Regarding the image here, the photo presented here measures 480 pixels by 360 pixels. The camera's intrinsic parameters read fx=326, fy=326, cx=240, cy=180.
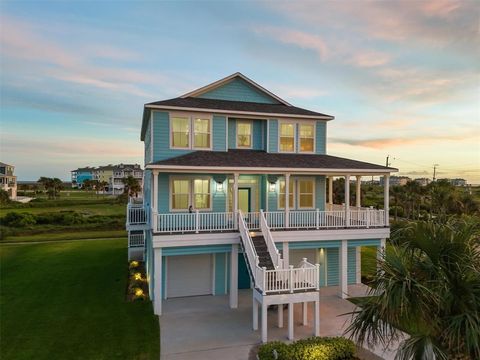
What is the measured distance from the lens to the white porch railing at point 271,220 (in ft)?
45.1

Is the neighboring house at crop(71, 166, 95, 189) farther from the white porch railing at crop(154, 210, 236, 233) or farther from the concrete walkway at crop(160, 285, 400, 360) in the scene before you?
the concrete walkway at crop(160, 285, 400, 360)

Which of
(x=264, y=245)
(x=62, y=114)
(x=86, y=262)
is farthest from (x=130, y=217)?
(x=62, y=114)

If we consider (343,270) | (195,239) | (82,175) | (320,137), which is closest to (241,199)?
(195,239)

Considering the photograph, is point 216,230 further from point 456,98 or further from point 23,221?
point 23,221

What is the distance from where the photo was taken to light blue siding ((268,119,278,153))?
685 inches

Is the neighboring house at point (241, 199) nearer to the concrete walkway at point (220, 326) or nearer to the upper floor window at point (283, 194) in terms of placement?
the upper floor window at point (283, 194)

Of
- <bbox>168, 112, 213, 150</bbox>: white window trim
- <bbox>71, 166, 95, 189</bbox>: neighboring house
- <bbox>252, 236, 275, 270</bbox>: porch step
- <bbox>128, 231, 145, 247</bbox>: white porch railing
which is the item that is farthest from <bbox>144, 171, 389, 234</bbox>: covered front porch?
<bbox>71, 166, 95, 189</bbox>: neighboring house

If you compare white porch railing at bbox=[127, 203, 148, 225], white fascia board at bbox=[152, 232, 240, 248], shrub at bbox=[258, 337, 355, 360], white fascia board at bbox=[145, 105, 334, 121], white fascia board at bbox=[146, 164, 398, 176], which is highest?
white fascia board at bbox=[145, 105, 334, 121]

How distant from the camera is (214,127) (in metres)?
16.4

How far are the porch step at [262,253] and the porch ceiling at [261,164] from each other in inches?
116

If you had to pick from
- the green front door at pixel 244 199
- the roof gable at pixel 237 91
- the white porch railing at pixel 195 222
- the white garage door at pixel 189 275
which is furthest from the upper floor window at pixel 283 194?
the roof gable at pixel 237 91

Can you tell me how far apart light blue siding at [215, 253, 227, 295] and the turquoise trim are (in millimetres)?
2034

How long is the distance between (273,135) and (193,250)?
7.51m

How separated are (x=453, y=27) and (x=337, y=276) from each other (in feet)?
45.1
